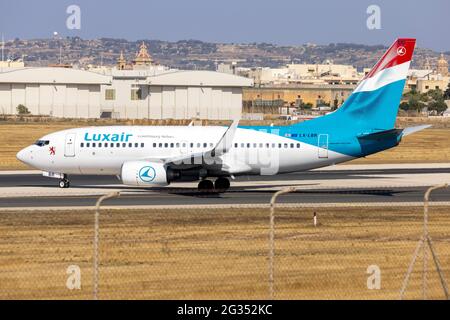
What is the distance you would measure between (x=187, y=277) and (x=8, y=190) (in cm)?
2589

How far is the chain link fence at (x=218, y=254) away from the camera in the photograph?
22.7 meters

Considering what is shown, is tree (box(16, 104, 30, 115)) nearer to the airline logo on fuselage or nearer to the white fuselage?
the white fuselage

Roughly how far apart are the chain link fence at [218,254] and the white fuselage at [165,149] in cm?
1084

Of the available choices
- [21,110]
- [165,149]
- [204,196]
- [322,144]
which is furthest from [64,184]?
[21,110]

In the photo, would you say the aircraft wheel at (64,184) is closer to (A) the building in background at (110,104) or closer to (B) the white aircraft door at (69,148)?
(B) the white aircraft door at (69,148)

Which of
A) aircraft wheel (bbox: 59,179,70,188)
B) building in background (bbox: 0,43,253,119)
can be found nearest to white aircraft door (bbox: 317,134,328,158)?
aircraft wheel (bbox: 59,179,70,188)

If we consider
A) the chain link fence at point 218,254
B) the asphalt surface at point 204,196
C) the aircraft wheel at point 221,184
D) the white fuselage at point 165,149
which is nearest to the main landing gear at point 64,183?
the asphalt surface at point 204,196

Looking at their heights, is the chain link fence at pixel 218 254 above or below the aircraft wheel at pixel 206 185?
above

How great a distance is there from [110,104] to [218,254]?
12455 centimetres

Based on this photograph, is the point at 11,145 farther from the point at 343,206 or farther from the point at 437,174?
the point at 343,206

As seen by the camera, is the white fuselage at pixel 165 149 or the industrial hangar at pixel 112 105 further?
the industrial hangar at pixel 112 105

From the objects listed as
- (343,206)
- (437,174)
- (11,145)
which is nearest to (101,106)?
(11,145)

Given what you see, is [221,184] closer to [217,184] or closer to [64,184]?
[217,184]

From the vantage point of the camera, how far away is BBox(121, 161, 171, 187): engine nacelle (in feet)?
149
